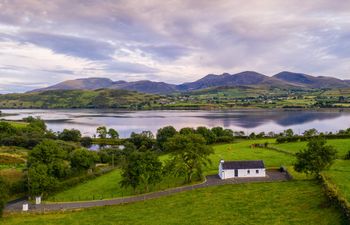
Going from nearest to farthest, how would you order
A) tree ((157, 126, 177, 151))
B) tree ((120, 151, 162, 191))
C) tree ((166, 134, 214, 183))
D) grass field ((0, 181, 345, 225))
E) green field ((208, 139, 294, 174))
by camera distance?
grass field ((0, 181, 345, 225)) → tree ((120, 151, 162, 191)) → tree ((166, 134, 214, 183)) → green field ((208, 139, 294, 174)) → tree ((157, 126, 177, 151))

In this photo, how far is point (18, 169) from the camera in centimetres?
7500

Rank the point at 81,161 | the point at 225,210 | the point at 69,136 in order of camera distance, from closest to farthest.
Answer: the point at 225,210 → the point at 81,161 → the point at 69,136

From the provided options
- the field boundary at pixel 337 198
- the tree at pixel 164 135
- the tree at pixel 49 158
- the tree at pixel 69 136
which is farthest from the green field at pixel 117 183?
the tree at pixel 69 136

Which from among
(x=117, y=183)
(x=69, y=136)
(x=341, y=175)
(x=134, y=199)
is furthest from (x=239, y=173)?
(x=69, y=136)

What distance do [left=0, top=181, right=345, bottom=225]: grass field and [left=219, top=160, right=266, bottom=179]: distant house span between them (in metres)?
8.75

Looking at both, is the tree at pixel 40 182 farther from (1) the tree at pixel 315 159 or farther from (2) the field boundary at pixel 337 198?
(2) the field boundary at pixel 337 198

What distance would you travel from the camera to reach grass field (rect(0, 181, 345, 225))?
3591 centimetres

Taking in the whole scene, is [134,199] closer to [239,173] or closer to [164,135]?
[239,173]

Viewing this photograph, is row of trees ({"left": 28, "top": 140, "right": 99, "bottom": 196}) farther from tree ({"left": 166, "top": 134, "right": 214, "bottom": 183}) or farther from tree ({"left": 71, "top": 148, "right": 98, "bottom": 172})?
tree ({"left": 166, "top": 134, "right": 214, "bottom": 183})

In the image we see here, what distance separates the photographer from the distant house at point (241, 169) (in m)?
62.1

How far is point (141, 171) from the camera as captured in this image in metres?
56.7

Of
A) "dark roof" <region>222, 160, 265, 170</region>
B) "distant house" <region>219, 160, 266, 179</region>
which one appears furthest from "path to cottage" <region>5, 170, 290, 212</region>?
"dark roof" <region>222, 160, 265, 170</region>

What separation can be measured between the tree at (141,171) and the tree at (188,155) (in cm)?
410

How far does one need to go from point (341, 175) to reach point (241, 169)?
17.5m
